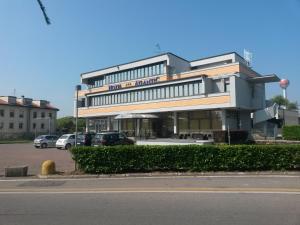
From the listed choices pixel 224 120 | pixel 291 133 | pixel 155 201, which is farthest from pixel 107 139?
pixel 291 133

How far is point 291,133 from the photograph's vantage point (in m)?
44.2

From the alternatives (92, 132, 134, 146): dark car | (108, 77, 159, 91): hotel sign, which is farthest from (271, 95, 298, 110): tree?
(92, 132, 134, 146): dark car

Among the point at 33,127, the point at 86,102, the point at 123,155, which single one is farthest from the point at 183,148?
the point at 33,127

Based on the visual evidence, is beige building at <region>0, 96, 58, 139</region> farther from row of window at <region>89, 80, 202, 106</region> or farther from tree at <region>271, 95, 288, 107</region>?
tree at <region>271, 95, 288, 107</region>

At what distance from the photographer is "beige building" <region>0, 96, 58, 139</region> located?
269 ft

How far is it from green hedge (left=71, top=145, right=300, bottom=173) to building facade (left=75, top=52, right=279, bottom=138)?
28644mm

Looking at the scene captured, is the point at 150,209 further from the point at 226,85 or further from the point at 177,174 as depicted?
the point at 226,85

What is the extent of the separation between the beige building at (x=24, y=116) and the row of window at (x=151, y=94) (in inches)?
919

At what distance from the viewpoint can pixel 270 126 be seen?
5091 centimetres

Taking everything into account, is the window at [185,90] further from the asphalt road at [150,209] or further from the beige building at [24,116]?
the beige building at [24,116]

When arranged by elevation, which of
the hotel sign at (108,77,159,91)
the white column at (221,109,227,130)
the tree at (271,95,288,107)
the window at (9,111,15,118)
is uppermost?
the tree at (271,95,288,107)

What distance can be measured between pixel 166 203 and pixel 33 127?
8594 centimetres

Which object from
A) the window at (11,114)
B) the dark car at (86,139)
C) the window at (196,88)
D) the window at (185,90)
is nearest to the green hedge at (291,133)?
the window at (196,88)

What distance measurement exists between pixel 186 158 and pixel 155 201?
6636 millimetres
